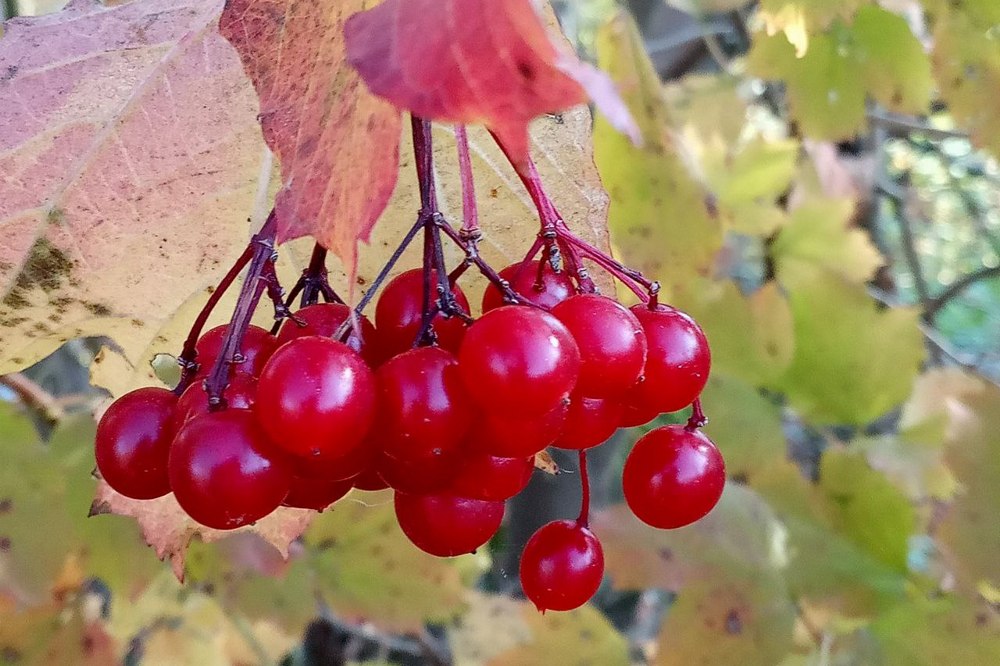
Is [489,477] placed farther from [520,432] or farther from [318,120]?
[318,120]

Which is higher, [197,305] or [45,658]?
[197,305]

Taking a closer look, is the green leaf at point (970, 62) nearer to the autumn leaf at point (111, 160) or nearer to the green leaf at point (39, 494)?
the autumn leaf at point (111, 160)

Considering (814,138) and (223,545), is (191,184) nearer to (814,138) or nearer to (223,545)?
(223,545)

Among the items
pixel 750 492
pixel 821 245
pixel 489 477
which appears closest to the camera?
pixel 489 477

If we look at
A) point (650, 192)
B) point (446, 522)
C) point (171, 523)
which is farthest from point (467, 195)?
point (650, 192)

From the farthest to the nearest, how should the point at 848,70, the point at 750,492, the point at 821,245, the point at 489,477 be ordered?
the point at 821,245 < the point at 848,70 < the point at 750,492 < the point at 489,477

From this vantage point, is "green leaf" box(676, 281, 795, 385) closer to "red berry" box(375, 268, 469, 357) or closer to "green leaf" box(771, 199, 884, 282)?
"green leaf" box(771, 199, 884, 282)

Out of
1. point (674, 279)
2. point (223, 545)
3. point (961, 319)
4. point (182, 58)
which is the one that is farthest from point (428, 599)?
point (961, 319)

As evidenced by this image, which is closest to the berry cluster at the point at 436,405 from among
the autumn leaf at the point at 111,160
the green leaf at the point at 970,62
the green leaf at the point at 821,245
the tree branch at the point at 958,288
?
the autumn leaf at the point at 111,160
